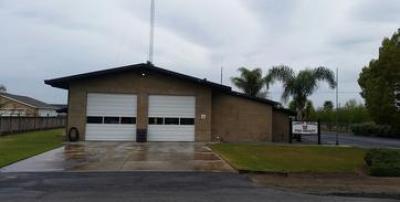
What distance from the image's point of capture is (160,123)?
35594 millimetres

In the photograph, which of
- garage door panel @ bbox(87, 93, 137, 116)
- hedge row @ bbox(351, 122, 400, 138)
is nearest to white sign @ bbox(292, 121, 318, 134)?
garage door panel @ bbox(87, 93, 137, 116)

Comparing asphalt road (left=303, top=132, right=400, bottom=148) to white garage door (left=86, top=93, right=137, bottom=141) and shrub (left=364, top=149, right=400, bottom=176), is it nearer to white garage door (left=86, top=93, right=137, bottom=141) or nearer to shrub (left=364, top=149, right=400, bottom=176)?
white garage door (left=86, top=93, right=137, bottom=141)

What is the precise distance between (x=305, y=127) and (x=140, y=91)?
428 inches

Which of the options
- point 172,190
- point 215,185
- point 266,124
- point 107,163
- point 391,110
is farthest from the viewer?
point 266,124

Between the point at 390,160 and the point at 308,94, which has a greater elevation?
the point at 308,94

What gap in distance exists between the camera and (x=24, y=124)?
4825cm

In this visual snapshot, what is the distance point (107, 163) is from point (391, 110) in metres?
14.3

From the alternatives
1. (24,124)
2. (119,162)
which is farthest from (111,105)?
(24,124)

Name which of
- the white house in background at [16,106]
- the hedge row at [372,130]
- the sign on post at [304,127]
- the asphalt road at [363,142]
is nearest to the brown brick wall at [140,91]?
the sign on post at [304,127]

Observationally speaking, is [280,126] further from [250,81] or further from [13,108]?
[13,108]

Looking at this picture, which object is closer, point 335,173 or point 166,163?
point 335,173

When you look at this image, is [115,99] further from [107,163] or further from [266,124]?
[107,163]

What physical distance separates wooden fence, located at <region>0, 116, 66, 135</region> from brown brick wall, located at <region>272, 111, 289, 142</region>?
18.8 m

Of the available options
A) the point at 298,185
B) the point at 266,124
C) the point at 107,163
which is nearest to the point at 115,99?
the point at 266,124
